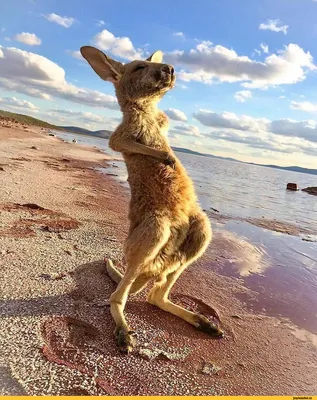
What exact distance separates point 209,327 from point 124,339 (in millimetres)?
961

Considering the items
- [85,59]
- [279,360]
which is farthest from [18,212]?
[279,360]

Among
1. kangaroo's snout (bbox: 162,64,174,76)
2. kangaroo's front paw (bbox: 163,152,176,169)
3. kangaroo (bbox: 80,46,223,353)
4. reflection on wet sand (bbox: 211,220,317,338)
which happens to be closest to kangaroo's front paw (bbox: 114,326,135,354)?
kangaroo (bbox: 80,46,223,353)

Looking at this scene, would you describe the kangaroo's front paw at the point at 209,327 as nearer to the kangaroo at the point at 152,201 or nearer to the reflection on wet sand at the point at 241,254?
the kangaroo at the point at 152,201

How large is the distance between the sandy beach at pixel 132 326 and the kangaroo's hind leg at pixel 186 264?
0.09m

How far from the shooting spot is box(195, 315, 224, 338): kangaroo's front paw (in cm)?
355

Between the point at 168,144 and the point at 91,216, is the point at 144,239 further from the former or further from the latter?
the point at 91,216

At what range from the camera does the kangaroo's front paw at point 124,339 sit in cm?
300

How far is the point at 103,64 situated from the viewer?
4266mm

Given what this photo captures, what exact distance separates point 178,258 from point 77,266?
1.50m

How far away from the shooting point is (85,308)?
3.58 meters

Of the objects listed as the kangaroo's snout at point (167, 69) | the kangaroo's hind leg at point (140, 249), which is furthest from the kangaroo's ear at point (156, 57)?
the kangaroo's hind leg at point (140, 249)

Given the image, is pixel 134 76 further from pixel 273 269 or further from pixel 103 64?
pixel 273 269

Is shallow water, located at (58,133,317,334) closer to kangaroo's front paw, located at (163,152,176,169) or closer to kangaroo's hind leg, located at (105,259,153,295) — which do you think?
kangaroo's hind leg, located at (105,259,153,295)

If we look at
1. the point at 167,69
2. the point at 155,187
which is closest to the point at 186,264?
the point at 155,187
